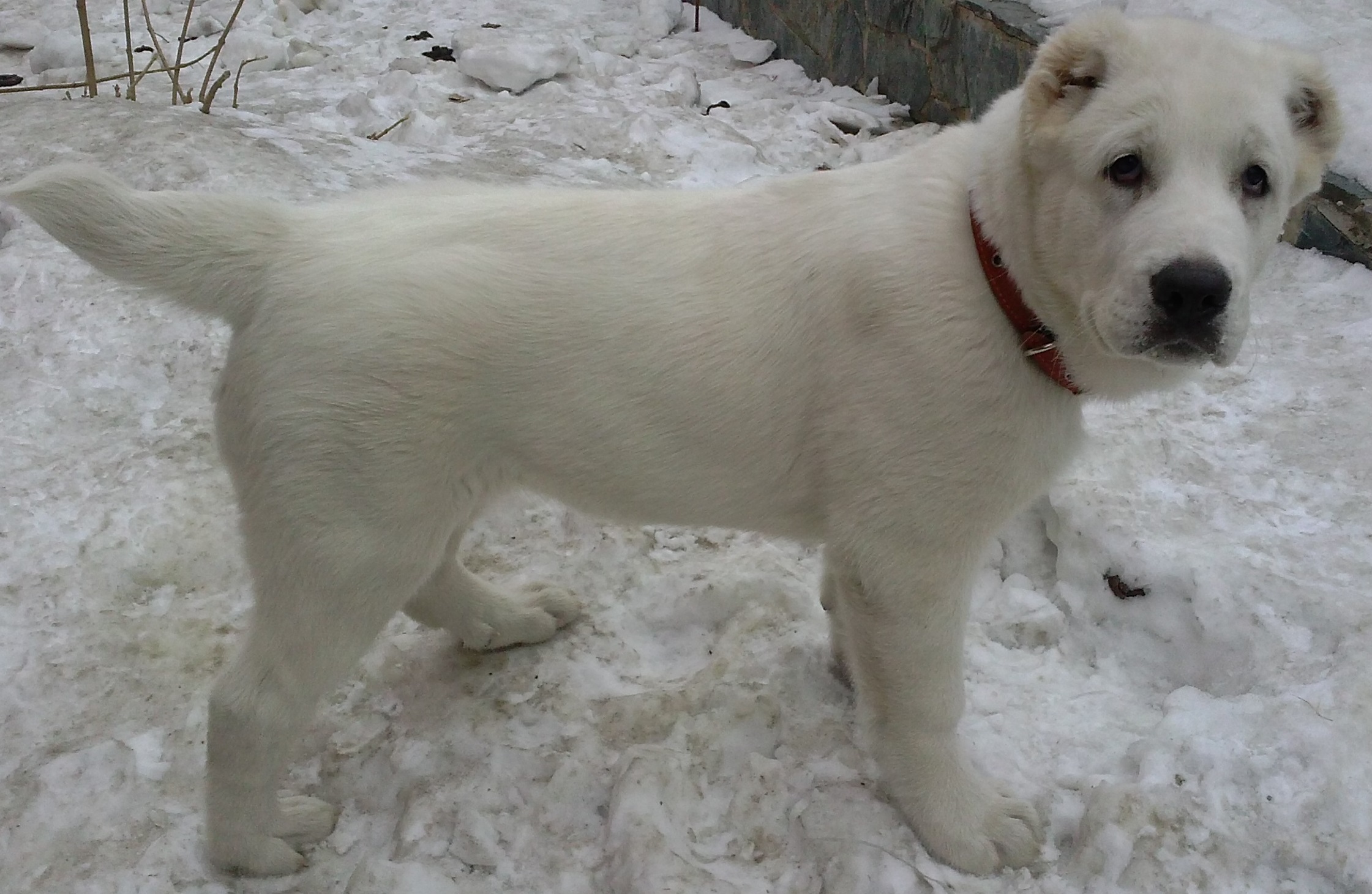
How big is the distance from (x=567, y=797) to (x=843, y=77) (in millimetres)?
6077

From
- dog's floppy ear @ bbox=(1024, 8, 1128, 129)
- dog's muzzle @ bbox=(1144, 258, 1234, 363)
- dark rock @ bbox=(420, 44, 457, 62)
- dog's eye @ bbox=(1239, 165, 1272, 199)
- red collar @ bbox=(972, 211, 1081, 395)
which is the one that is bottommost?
dark rock @ bbox=(420, 44, 457, 62)

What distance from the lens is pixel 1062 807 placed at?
2.61 m

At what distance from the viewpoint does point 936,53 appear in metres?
6.57

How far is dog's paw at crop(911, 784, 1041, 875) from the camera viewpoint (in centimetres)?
248

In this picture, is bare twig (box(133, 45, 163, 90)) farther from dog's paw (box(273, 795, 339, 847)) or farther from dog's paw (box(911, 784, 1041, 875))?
dog's paw (box(911, 784, 1041, 875))

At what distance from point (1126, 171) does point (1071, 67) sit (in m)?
0.26

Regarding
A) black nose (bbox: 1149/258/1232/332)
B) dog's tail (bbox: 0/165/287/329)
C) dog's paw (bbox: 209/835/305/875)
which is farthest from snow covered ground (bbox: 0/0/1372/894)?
black nose (bbox: 1149/258/1232/332)

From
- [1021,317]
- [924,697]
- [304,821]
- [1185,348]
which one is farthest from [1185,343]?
[304,821]

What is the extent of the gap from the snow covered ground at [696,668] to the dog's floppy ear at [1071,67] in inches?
65.2

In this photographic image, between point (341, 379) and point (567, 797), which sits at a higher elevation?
point (341, 379)

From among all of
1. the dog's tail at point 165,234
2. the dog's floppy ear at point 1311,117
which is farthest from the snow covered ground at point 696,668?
the dog's floppy ear at point 1311,117

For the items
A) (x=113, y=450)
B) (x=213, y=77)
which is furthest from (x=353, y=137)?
(x=113, y=450)

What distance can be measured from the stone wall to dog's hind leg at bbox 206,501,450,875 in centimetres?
429

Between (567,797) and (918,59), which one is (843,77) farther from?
(567,797)
